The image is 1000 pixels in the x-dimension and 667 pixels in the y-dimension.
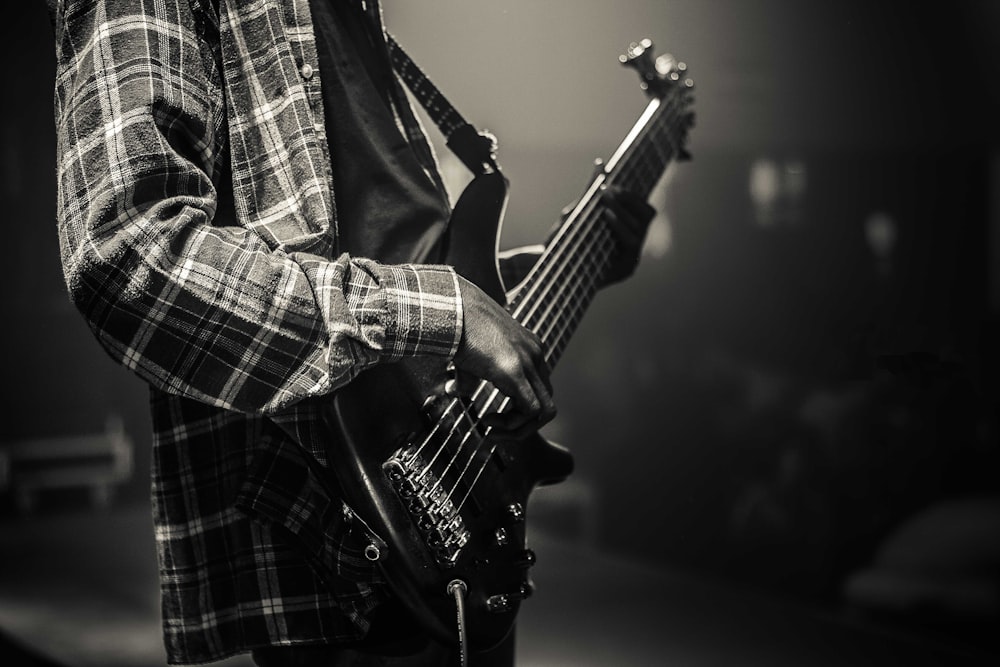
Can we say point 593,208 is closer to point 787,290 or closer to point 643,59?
point 643,59

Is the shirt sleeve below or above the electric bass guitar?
above

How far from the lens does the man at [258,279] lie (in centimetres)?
65

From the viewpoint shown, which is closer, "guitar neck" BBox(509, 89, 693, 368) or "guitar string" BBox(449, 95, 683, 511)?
"guitar string" BBox(449, 95, 683, 511)

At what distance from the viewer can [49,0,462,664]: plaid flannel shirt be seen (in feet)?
2.11

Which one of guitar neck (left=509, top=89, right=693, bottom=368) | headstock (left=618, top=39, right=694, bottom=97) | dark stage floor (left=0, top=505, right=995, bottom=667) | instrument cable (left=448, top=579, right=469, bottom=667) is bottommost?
dark stage floor (left=0, top=505, right=995, bottom=667)

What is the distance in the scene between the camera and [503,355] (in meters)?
0.71

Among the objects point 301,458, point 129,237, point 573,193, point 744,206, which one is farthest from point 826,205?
point 129,237

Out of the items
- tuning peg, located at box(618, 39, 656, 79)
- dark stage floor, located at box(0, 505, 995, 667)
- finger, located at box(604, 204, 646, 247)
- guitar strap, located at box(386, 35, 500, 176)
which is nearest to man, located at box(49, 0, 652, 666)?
guitar strap, located at box(386, 35, 500, 176)

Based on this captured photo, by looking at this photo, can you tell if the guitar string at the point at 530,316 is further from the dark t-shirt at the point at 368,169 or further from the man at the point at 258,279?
the dark t-shirt at the point at 368,169

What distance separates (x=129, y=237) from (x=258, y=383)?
0.45 feet

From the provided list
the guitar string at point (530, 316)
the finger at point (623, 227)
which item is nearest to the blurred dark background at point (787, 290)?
the guitar string at point (530, 316)

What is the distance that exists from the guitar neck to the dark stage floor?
607 mm

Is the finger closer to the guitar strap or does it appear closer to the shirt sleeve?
the guitar strap

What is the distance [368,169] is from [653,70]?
0.57m
